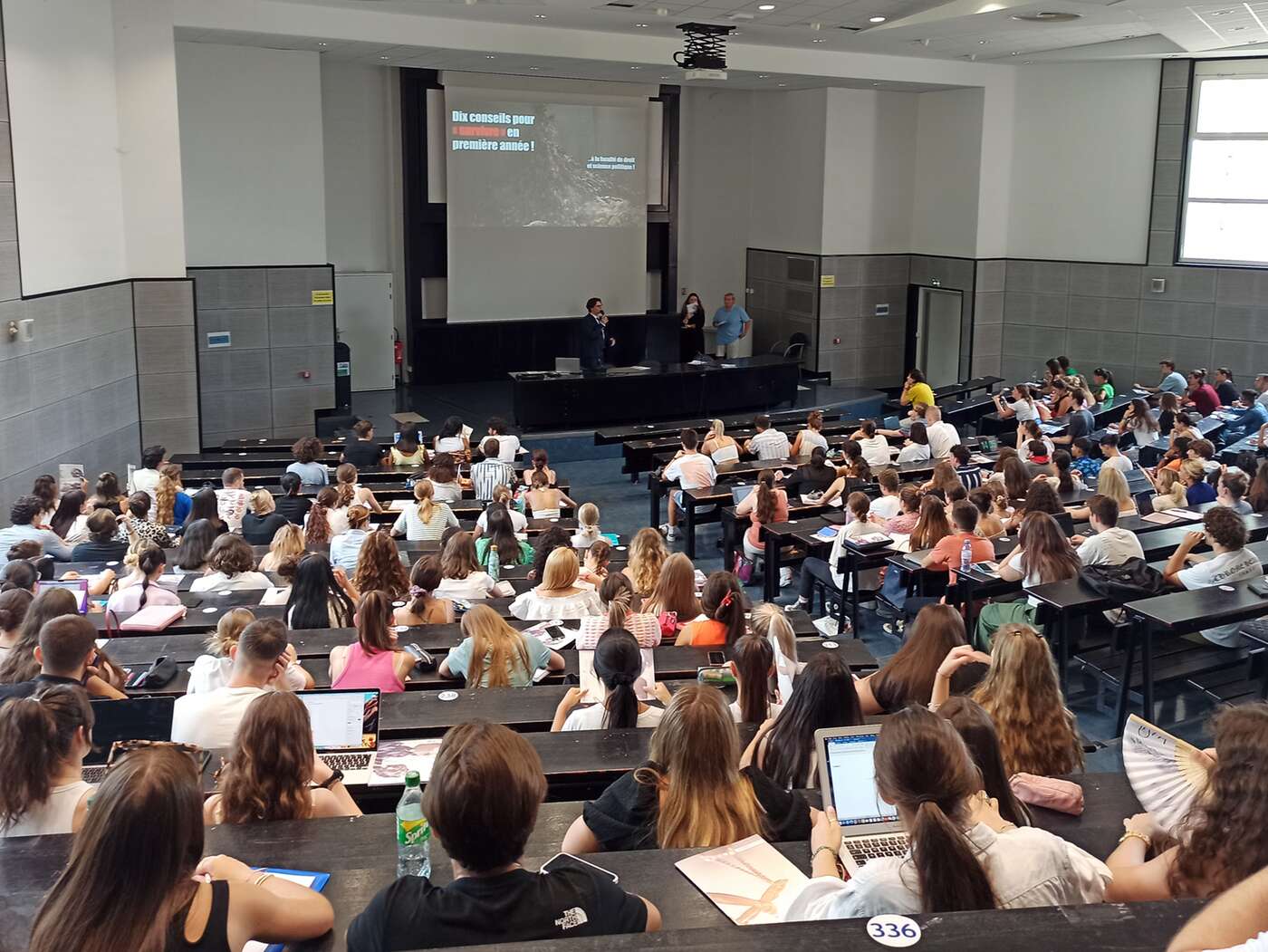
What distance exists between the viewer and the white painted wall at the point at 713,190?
20.1m

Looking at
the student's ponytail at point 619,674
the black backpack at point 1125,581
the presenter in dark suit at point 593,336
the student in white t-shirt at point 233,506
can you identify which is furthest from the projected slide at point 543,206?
the student's ponytail at point 619,674

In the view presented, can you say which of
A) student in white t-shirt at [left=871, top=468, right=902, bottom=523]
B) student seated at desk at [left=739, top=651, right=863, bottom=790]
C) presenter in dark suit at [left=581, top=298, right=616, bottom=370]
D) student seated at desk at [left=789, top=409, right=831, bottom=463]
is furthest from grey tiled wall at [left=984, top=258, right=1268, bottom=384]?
student seated at desk at [left=739, top=651, right=863, bottom=790]

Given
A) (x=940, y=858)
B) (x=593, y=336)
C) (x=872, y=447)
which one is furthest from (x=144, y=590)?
(x=593, y=336)

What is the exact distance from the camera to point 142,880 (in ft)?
7.02

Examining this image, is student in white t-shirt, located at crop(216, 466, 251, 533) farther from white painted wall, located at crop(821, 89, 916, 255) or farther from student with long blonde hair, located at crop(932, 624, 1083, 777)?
white painted wall, located at crop(821, 89, 916, 255)

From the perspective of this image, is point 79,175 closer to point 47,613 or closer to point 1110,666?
point 47,613

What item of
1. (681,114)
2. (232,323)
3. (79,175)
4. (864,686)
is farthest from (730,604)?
(681,114)

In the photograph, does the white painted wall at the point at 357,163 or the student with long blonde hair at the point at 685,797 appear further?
the white painted wall at the point at 357,163

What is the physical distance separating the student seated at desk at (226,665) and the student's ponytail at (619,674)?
→ 1289 millimetres

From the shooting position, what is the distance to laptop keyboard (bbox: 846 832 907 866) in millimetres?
3076

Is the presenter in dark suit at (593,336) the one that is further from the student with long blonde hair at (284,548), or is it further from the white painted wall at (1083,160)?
the student with long blonde hair at (284,548)

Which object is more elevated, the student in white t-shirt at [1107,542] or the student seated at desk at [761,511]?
the student in white t-shirt at [1107,542]

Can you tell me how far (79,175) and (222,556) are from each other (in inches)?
267

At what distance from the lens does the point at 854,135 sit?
742 inches
